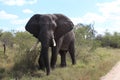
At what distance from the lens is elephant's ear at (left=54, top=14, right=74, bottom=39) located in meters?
19.7

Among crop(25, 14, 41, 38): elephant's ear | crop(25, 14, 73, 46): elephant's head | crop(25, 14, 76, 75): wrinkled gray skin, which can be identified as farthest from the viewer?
crop(25, 14, 41, 38): elephant's ear

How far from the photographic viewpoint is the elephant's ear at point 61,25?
19719mm

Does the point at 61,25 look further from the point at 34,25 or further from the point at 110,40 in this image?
the point at 110,40

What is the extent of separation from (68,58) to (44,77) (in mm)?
8571

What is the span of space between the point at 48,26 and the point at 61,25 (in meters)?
1.98

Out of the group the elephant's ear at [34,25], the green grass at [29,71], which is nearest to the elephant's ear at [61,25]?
the elephant's ear at [34,25]

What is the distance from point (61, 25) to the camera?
65.4ft

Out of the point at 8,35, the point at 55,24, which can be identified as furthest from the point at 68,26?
the point at 8,35

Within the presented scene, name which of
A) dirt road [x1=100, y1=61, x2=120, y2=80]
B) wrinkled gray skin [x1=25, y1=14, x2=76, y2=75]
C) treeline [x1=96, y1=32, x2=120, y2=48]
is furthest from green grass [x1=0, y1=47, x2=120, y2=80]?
treeline [x1=96, y1=32, x2=120, y2=48]

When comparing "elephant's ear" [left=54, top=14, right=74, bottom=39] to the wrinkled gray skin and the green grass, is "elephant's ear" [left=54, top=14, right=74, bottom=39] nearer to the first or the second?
the wrinkled gray skin

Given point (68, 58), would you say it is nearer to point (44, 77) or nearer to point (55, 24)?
point (55, 24)

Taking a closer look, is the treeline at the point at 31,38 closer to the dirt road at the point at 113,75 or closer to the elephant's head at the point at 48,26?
the elephant's head at the point at 48,26

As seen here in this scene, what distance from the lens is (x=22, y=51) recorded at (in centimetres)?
2031

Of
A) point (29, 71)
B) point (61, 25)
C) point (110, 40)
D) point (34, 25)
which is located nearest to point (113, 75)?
point (61, 25)
